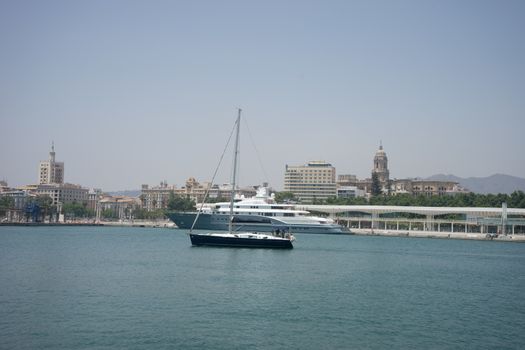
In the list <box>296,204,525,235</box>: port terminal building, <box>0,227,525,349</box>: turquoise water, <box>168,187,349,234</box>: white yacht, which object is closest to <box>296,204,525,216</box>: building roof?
<box>296,204,525,235</box>: port terminal building

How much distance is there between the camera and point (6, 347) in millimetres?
23250

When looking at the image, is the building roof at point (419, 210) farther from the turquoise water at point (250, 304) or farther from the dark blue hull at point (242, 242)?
the turquoise water at point (250, 304)

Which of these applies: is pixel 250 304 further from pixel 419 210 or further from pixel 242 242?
pixel 419 210

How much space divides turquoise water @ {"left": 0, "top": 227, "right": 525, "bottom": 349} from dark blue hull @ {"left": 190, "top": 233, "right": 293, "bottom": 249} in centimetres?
908

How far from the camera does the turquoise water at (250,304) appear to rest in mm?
25984

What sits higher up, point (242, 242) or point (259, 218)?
point (259, 218)

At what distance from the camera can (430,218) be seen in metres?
132

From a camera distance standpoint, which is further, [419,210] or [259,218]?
[419,210]

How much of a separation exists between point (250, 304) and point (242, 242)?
33.0 metres

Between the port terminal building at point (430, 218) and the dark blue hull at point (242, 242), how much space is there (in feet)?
217

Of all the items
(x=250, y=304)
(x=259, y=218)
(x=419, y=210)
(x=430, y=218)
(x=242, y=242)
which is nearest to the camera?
(x=250, y=304)

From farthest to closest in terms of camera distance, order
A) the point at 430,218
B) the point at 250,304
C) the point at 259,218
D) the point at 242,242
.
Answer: the point at 430,218, the point at 259,218, the point at 242,242, the point at 250,304

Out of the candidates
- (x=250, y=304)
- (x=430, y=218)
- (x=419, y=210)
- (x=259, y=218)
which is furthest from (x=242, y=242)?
(x=430, y=218)

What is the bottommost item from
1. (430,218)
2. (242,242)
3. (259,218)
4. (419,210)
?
(242,242)
